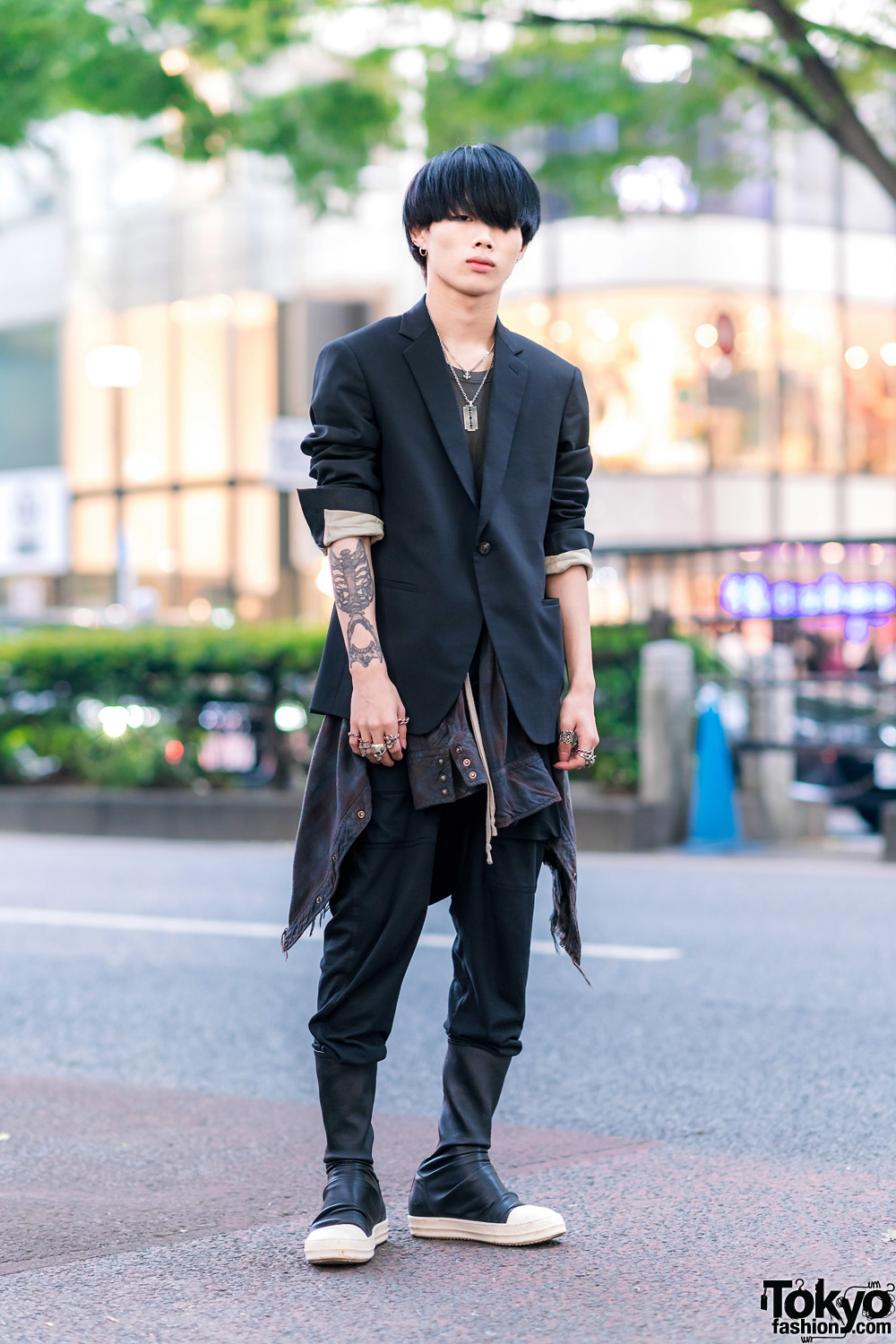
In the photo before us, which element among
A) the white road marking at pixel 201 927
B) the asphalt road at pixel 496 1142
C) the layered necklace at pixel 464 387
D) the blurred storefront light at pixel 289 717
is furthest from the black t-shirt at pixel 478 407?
the blurred storefront light at pixel 289 717

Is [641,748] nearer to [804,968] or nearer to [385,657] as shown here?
[804,968]

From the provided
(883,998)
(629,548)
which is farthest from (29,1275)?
(629,548)

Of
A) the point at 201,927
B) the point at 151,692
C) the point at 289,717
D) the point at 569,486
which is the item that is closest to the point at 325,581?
the point at 151,692

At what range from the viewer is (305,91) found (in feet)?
47.4

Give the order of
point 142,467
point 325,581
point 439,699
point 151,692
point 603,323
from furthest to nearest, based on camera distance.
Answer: point 142,467
point 603,323
point 325,581
point 151,692
point 439,699

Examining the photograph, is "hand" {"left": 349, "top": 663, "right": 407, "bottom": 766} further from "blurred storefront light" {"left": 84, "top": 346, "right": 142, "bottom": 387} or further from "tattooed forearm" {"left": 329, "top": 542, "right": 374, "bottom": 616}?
"blurred storefront light" {"left": 84, "top": 346, "right": 142, "bottom": 387}

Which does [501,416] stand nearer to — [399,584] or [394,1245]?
[399,584]

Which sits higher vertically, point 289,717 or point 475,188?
point 475,188

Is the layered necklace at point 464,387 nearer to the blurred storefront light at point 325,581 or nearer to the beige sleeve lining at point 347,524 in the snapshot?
the beige sleeve lining at point 347,524

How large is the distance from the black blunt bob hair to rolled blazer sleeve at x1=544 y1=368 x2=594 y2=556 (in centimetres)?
35

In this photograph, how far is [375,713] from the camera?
3.17m

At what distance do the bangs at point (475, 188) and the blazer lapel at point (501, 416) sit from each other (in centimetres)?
24

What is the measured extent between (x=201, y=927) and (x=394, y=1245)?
471cm

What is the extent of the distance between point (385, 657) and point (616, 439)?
80.2ft
